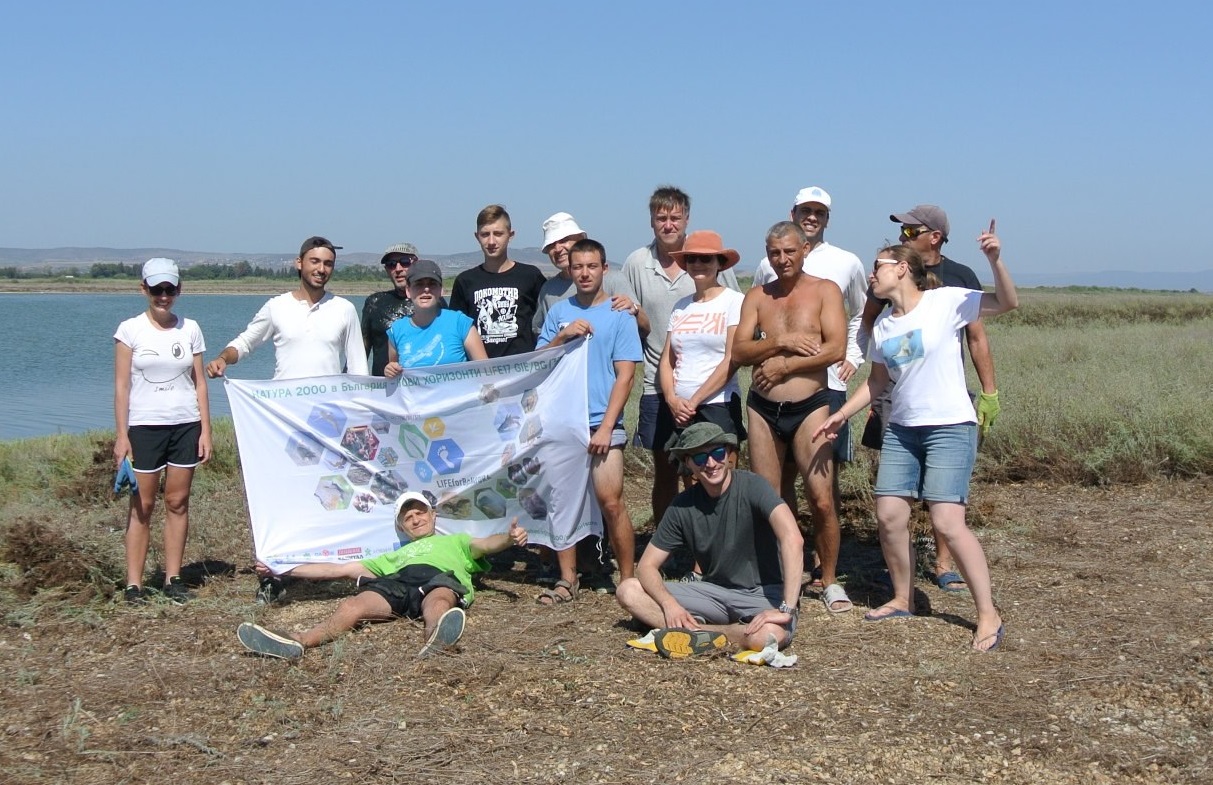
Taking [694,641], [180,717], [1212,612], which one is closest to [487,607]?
[694,641]

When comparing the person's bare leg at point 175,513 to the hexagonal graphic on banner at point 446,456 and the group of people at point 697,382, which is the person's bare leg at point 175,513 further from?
the hexagonal graphic on banner at point 446,456

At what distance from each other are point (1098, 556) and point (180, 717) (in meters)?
5.31

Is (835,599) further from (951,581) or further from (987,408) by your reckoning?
(987,408)

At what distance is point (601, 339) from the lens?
6438 mm

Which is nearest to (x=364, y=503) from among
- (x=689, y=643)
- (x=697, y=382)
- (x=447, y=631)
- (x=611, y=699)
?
(x=447, y=631)

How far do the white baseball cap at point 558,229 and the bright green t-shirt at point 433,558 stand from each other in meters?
1.89

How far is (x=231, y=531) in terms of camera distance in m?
8.43

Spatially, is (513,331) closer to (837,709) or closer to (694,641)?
(694,641)

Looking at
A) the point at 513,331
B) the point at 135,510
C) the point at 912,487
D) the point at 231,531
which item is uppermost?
the point at 513,331

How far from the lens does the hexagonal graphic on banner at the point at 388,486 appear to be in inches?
271

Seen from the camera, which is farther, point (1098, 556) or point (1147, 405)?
point (1147, 405)

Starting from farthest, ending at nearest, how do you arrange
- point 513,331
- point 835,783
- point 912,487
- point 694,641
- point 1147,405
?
1. point 1147,405
2. point 513,331
3. point 912,487
4. point 694,641
5. point 835,783

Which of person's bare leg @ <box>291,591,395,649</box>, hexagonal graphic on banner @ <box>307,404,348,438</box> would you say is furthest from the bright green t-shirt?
hexagonal graphic on banner @ <box>307,404,348,438</box>

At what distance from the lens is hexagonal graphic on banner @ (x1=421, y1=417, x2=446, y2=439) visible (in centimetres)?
687
